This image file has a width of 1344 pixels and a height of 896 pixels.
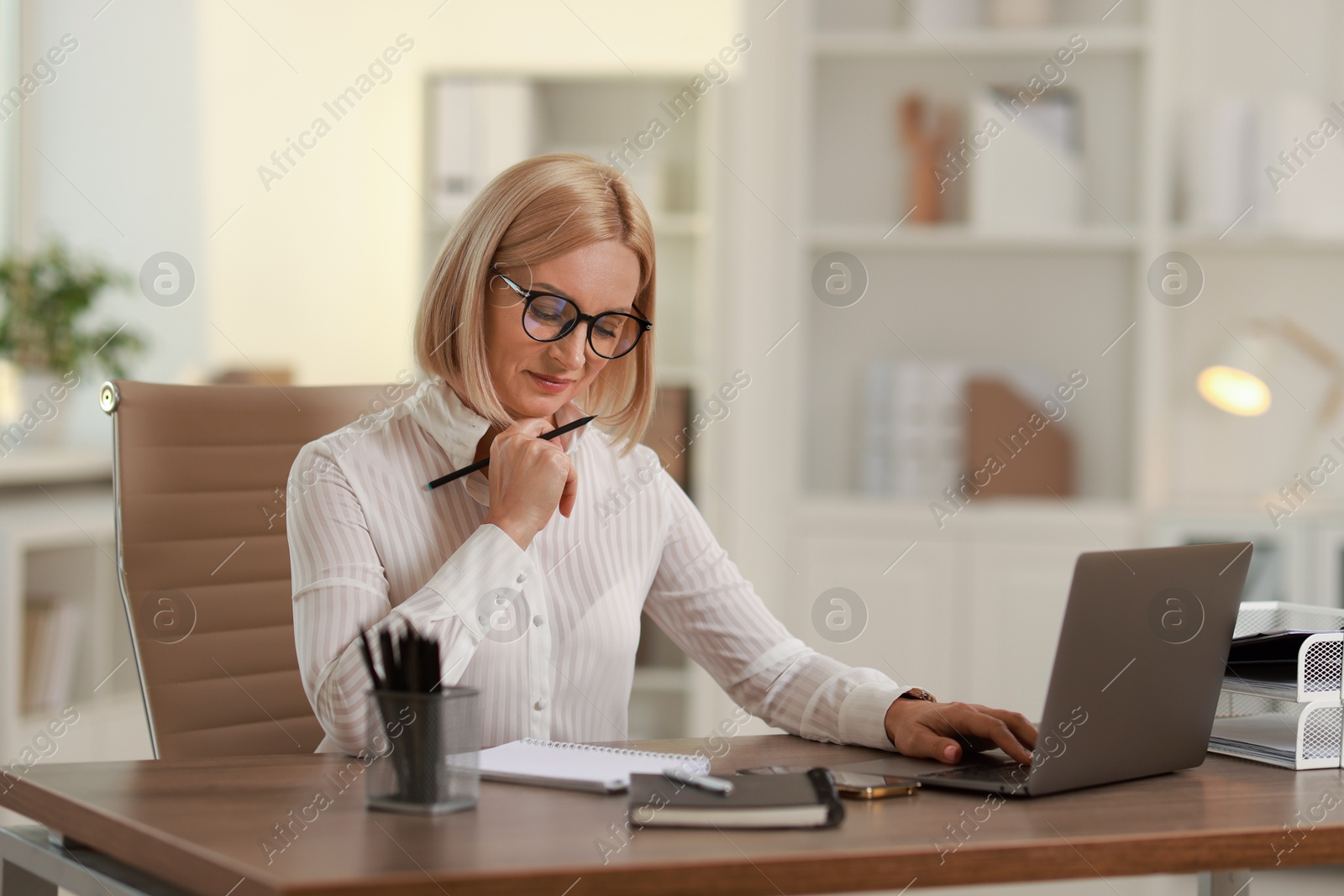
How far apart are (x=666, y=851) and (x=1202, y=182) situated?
8.77ft

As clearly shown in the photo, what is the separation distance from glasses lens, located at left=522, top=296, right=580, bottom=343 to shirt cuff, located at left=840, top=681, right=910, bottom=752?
521mm

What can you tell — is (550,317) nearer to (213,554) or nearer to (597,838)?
(213,554)

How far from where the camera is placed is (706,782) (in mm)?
1048

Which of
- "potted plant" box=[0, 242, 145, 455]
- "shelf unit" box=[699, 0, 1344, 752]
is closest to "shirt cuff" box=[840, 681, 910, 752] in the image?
"shelf unit" box=[699, 0, 1344, 752]

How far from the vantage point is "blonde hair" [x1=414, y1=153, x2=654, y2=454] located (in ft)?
4.89

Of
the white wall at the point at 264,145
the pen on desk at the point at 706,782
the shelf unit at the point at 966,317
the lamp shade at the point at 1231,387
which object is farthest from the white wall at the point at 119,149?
the pen on desk at the point at 706,782

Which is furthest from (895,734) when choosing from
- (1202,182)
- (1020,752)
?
(1202,182)

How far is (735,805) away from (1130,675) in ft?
1.23

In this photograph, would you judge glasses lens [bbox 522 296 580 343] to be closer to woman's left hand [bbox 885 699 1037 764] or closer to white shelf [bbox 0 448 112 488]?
woman's left hand [bbox 885 699 1037 764]

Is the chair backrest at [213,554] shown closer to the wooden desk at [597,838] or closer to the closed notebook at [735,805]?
the wooden desk at [597,838]

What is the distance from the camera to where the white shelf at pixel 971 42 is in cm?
310

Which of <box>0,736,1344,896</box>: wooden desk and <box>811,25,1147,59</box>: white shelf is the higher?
<box>811,25,1147,59</box>: white shelf

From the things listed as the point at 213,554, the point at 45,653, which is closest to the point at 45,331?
the point at 45,653

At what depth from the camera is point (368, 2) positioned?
150 inches
